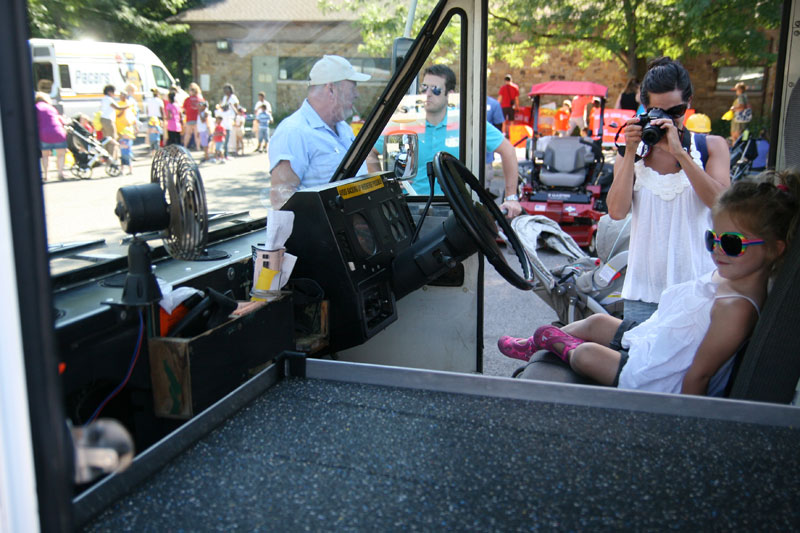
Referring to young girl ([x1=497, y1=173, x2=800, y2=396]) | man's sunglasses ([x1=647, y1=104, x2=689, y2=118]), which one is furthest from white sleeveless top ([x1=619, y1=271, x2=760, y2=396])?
→ man's sunglasses ([x1=647, y1=104, x2=689, y2=118])

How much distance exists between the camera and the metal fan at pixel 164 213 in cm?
168

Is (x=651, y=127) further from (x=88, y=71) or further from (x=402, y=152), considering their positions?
(x=88, y=71)

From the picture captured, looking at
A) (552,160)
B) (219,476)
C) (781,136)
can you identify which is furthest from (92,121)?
(552,160)

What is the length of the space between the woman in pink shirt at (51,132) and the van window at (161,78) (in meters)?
0.34

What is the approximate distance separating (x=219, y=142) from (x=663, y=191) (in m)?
1.67

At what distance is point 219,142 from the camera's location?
7.39 ft

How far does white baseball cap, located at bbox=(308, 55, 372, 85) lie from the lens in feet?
8.69

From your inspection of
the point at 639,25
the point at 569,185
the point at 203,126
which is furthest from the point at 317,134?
the point at 639,25

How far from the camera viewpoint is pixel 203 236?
1819 millimetres

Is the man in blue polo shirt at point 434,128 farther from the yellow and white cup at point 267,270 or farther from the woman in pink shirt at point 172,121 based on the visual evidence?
the woman in pink shirt at point 172,121

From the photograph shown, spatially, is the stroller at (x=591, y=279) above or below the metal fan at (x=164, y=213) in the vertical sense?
below

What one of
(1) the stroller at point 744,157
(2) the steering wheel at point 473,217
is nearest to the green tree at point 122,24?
(2) the steering wheel at point 473,217

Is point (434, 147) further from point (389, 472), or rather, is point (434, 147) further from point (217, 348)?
point (389, 472)

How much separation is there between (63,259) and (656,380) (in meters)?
1.72
